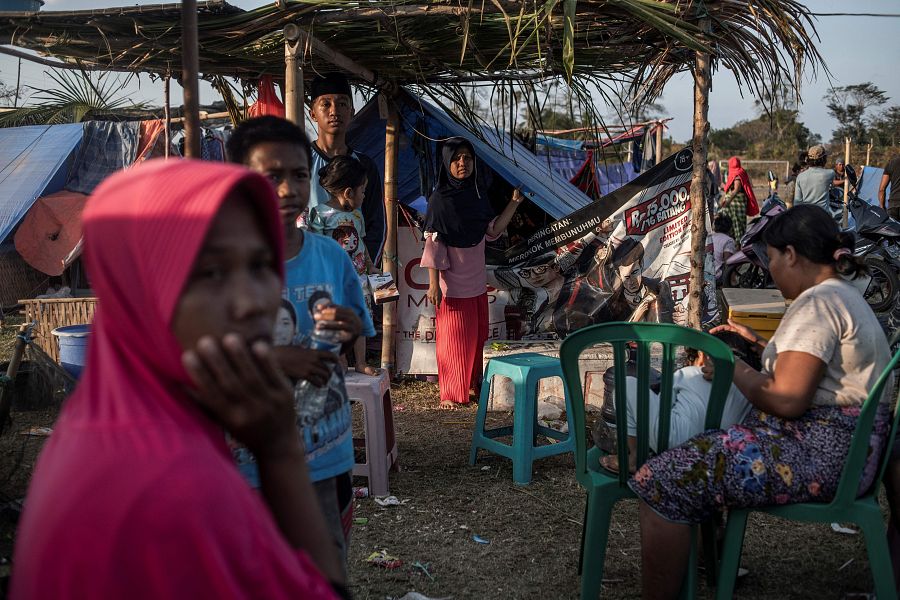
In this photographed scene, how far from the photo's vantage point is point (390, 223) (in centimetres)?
653

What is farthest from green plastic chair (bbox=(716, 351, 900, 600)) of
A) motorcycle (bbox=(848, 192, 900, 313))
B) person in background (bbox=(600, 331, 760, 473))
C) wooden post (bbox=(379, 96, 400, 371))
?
motorcycle (bbox=(848, 192, 900, 313))

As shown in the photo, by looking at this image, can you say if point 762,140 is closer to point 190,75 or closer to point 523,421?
point 523,421

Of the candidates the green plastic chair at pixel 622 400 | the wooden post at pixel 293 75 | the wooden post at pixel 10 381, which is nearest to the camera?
the green plastic chair at pixel 622 400

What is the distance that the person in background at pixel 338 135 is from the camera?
516 cm

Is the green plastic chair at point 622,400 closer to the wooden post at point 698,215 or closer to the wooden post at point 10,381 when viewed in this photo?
the wooden post at point 10,381

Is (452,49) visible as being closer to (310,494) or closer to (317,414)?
(317,414)

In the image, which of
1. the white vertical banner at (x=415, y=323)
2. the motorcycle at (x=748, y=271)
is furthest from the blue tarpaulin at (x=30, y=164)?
the motorcycle at (x=748, y=271)

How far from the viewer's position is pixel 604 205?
242 inches

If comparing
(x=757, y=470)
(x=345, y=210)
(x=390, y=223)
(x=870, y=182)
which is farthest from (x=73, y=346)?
(x=870, y=182)

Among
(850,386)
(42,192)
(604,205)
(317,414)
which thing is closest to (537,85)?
(604,205)

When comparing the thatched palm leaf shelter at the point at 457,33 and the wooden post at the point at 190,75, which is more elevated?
the thatched palm leaf shelter at the point at 457,33

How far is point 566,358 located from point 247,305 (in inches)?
80.4

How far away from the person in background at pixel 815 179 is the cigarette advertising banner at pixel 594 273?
410 centimetres

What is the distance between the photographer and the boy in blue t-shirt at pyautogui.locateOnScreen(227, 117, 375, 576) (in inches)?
77.4
